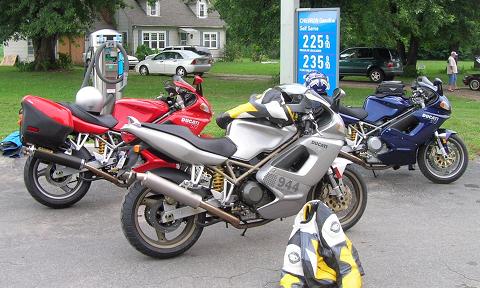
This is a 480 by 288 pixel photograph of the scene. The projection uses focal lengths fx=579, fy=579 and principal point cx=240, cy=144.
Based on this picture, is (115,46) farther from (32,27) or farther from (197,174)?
(32,27)

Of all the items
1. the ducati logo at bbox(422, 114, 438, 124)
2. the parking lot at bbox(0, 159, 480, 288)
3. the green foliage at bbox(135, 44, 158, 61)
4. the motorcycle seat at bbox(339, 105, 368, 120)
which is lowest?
the parking lot at bbox(0, 159, 480, 288)

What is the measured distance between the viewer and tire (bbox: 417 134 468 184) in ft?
24.6

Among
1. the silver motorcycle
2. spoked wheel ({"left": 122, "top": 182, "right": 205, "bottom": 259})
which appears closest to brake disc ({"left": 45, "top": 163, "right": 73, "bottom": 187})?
the silver motorcycle

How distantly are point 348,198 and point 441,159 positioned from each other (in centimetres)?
255

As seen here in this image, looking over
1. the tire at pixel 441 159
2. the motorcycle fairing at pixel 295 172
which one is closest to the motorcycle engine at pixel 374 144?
the tire at pixel 441 159

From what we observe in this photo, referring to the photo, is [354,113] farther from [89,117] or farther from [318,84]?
[89,117]

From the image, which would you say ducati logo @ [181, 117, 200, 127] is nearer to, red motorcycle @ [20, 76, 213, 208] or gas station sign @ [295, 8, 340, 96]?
→ red motorcycle @ [20, 76, 213, 208]

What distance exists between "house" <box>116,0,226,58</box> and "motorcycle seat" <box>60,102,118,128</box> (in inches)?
1710

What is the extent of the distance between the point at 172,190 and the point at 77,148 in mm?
1915

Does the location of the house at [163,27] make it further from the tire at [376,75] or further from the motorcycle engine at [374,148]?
the motorcycle engine at [374,148]

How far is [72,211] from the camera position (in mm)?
6328

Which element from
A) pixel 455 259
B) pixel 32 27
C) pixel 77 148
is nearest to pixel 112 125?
pixel 77 148

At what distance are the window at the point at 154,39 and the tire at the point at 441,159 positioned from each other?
45943mm

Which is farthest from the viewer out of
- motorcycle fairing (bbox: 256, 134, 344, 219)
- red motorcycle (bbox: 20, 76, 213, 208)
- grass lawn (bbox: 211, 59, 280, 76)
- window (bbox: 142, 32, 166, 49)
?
window (bbox: 142, 32, 166, 49)
